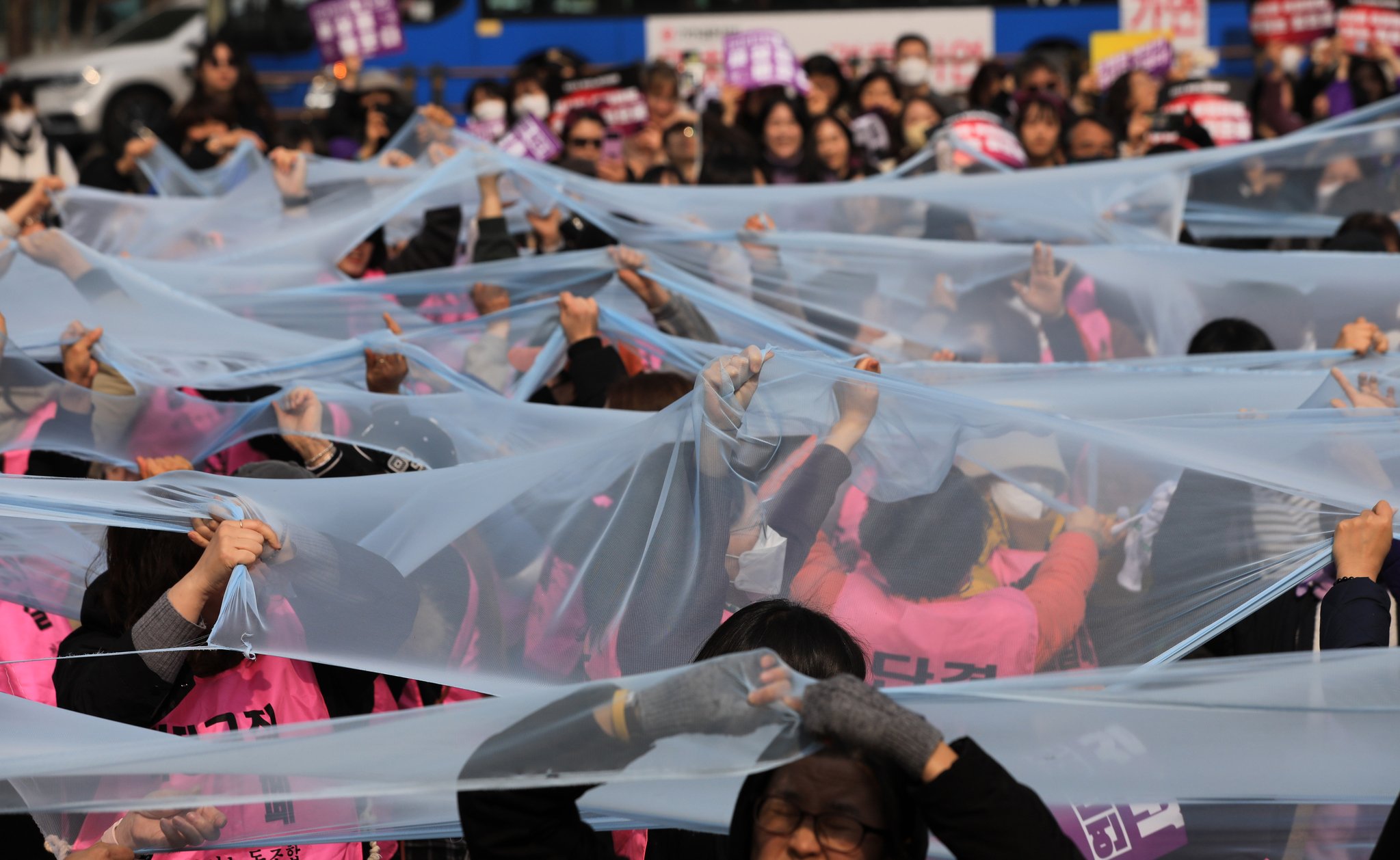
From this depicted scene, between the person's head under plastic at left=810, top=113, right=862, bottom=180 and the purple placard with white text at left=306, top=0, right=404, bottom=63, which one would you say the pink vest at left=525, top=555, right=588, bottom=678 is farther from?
the purple placard with white text at left=306, top=0, right=404, bottom=63

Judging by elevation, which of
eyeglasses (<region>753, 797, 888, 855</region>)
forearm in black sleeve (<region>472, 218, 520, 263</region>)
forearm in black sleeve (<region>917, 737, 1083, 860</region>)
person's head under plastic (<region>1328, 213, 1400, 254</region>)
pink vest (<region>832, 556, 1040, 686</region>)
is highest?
forearm in black sleeve (<region>472, 218, 520, 263</region>)

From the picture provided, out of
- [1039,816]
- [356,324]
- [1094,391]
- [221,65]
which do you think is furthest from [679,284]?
[221,65]

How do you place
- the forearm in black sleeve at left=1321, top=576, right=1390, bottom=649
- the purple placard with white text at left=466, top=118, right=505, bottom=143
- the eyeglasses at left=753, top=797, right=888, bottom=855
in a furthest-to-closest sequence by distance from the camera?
the purple placard with white text at left=466, top=118, right=505, bottom=143 < the forearm in black sleeve at left=1321, top=576, right=1390, bottom=649 < the eyeglasses at left=753, top=797, right=888, bottom=855

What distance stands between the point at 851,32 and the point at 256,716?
1134cm

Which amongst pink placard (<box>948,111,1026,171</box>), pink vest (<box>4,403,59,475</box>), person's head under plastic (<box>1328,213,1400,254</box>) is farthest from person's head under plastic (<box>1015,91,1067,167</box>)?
pink vest (<box>4,403,59,475</box>)

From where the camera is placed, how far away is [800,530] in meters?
2.71

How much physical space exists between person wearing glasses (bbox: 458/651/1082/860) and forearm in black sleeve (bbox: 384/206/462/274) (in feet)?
11.9

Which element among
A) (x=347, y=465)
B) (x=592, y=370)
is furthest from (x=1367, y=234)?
(x=347, y=465)

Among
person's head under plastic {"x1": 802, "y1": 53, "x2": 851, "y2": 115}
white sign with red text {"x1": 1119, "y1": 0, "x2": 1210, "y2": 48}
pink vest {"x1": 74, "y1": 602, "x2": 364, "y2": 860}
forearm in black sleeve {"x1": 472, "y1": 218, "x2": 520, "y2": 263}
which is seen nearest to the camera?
pink vest {"x1": 74, "y1": 602, "x2": 364, "y2": 860}

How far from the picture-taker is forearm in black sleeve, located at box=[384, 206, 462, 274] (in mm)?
5293

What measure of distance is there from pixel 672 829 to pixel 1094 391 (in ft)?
5.48

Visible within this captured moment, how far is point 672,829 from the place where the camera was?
7.49 ft

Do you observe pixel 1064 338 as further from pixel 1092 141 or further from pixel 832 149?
pixel 832 149

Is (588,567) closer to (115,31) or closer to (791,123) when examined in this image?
(791,123)
